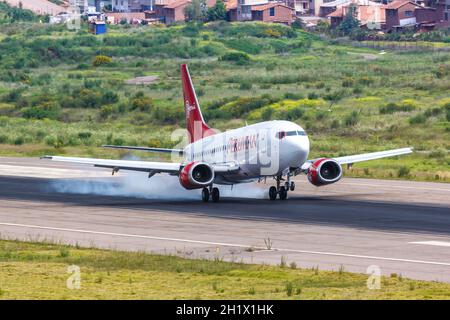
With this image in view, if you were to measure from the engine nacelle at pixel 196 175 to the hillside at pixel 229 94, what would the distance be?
18165mm

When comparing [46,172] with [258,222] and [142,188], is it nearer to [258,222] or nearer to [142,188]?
[142,188]

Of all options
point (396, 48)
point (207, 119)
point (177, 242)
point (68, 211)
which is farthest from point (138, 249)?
point (396, 48)

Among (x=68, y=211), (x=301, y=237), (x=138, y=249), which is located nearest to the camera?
(x=138, y=249)

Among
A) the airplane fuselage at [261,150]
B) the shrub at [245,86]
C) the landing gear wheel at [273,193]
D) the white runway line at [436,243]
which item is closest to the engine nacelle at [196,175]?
the airplane fuselage at [261,150]

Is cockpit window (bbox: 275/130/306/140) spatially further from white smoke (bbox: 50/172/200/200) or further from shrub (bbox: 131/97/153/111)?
shrub (bbox: 131/97/153/111)

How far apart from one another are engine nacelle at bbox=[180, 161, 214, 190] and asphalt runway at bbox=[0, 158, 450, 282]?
100 centimetres

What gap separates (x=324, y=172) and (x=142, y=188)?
12.8 meters

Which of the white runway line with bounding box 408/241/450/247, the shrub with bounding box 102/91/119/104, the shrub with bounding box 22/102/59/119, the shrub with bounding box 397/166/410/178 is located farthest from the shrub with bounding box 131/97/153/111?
the white runway line with bounding box 408/241/450/247

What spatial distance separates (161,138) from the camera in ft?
301

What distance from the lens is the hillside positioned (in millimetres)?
87875

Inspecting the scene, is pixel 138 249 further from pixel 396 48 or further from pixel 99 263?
pixel 396 48

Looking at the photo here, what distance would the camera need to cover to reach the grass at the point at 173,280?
1042 inches

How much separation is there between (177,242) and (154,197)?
18588mm

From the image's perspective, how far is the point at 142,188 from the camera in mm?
61781
